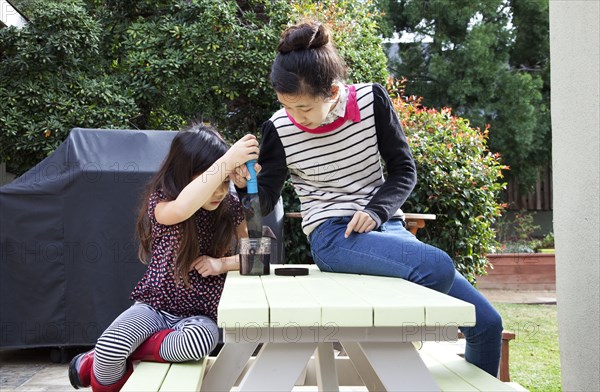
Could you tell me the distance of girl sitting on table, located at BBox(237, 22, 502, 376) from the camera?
6.97 feet

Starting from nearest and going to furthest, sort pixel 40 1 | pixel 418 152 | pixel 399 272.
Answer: pixel 399 272 < pixel 418 152 < pixel 40 1

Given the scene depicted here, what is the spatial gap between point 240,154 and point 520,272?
306 inches

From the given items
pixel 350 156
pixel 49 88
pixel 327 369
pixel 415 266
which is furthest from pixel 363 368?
pixel 49 88

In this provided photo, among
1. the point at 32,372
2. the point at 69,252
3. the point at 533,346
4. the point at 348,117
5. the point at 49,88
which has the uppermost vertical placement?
the point at 49,88

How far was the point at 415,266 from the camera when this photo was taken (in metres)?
1.99

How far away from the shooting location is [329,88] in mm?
2264

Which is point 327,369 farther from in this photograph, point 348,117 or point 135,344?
point 348,117

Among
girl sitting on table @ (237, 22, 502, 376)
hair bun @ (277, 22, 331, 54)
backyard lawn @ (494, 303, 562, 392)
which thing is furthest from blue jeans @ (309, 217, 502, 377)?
backyard lawn @ (494, 303, 562, 392)

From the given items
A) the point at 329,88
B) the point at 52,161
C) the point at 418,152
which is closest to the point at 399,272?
the point at 329,88

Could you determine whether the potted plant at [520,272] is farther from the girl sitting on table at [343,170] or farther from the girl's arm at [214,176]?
the girl's arm at [214,176]

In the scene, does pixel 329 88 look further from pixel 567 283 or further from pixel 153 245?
pixel 567 283

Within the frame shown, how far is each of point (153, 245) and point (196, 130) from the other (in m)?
0.46

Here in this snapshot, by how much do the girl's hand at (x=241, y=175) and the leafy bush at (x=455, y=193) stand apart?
315cm

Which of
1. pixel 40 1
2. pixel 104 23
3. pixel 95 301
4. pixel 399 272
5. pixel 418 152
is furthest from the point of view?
pixel 104 23
